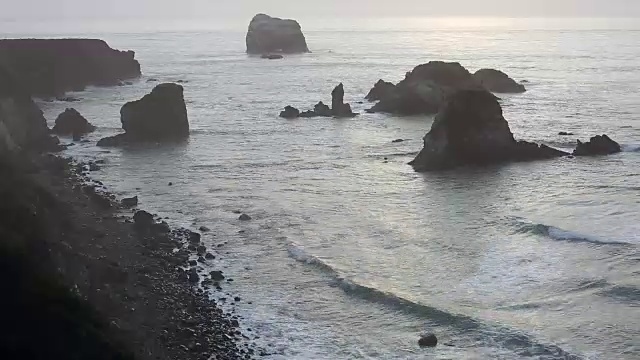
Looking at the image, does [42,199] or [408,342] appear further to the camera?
[42,199]

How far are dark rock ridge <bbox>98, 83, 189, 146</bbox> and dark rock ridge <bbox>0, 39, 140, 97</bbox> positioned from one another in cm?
2068

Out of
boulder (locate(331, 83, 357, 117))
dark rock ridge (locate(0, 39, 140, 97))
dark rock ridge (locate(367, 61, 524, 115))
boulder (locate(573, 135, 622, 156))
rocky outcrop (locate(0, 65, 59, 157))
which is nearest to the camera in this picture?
rocky outcrop (locate(0, 65, 59, 157))

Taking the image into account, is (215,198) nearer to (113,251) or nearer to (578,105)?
(113,251)

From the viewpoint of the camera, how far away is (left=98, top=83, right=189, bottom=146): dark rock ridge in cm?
7166

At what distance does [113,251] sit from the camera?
37.1 meters

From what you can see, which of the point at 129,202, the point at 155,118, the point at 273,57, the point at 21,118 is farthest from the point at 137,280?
the point at 273,57

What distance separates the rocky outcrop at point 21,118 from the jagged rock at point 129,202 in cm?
1006

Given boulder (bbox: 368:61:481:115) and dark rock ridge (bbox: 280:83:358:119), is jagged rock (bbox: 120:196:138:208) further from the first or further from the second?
boulder (bbox: 368:61:481:115)

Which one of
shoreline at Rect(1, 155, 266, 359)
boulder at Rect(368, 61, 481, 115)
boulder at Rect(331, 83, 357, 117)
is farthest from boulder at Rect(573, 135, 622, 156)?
shoreline at Rect(1, 155, 266, 359)

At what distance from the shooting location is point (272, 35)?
187 metres

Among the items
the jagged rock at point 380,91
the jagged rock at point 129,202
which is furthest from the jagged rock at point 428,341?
the jagged rock at point 380,91

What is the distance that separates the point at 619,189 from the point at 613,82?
2903 inches

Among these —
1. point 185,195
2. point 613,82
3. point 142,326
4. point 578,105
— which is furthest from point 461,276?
point 613,82

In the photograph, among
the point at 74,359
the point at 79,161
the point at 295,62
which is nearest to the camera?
the point at 74,359
